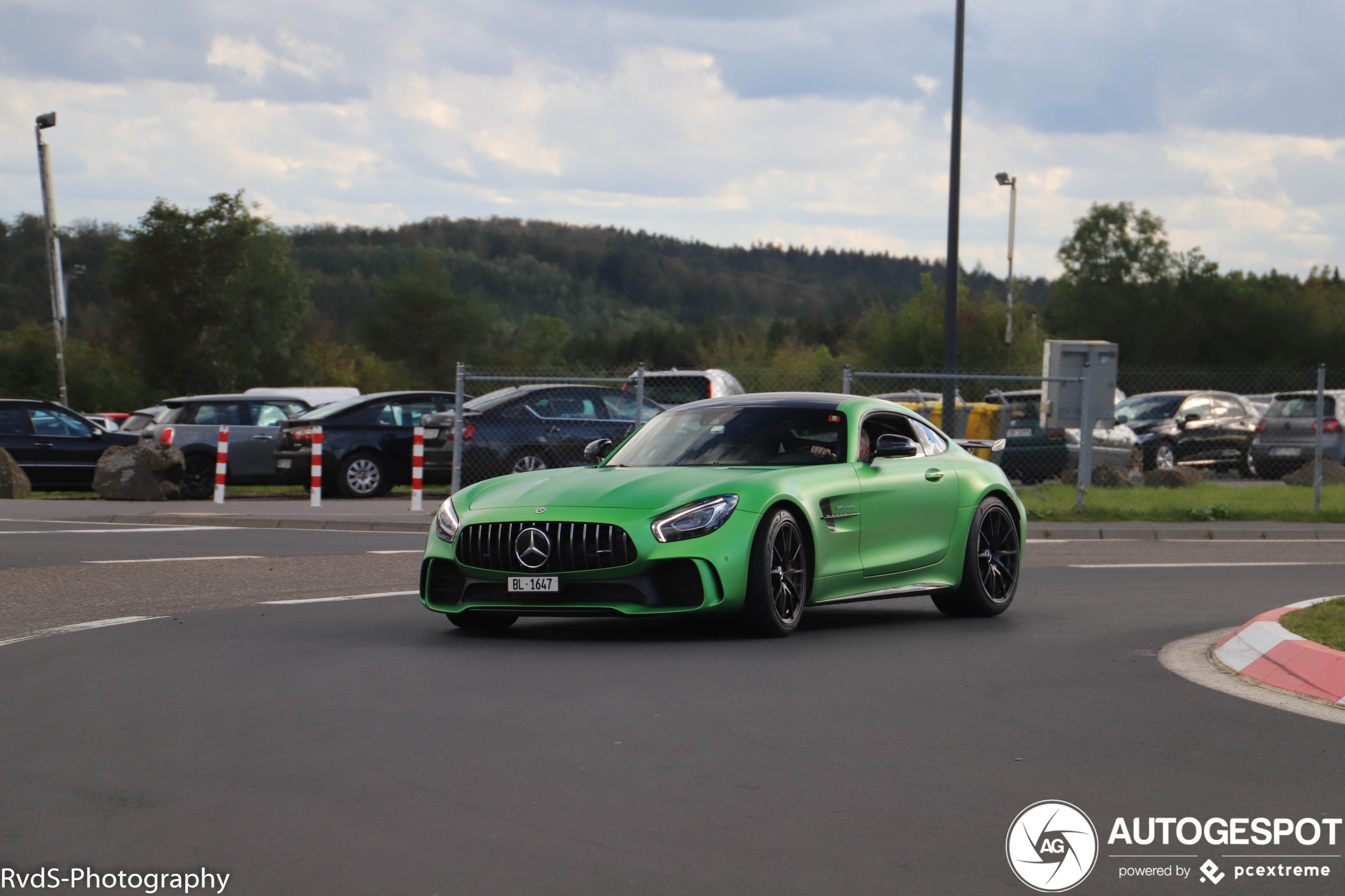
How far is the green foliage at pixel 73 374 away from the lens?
2803 inches

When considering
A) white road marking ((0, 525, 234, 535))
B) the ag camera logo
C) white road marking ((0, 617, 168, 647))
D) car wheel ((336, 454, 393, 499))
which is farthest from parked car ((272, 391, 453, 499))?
the ag camera logo

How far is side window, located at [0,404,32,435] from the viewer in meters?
24.3

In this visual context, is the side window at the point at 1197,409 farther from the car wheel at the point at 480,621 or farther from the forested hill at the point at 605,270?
the forested hill at the point at 605,270

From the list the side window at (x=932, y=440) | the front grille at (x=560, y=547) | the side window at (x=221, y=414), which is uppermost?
the side window at (x=932, y=440)

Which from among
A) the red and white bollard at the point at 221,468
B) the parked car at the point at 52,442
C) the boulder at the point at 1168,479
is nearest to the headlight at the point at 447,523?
the red and white bollard at the point at 221,468

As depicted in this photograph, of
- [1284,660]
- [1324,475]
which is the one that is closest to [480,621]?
[1284,660]

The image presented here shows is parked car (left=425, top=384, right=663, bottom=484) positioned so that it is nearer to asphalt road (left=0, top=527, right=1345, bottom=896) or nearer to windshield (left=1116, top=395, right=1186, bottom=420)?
asphalt road (left=0, top=527, right=1345, bottom=896)

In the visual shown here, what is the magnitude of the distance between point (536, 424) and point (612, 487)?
12.5 metres

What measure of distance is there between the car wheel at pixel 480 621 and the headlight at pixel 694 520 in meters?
1.19

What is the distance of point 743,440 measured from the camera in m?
9.73

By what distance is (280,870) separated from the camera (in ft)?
14.0

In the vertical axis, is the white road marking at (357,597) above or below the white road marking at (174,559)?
above

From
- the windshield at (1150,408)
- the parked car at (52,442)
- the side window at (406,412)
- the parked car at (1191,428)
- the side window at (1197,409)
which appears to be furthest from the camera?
the side window at (1197,409)

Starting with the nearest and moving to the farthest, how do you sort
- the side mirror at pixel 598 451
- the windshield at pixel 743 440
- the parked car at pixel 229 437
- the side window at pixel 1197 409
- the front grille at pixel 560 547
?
the front grille at pixel 560 547 < the windshield at pixel 743 440 < the side mirror at pixel 598 451 < the parked car at pixel 229 437 < the side window at pixel 1197 409
